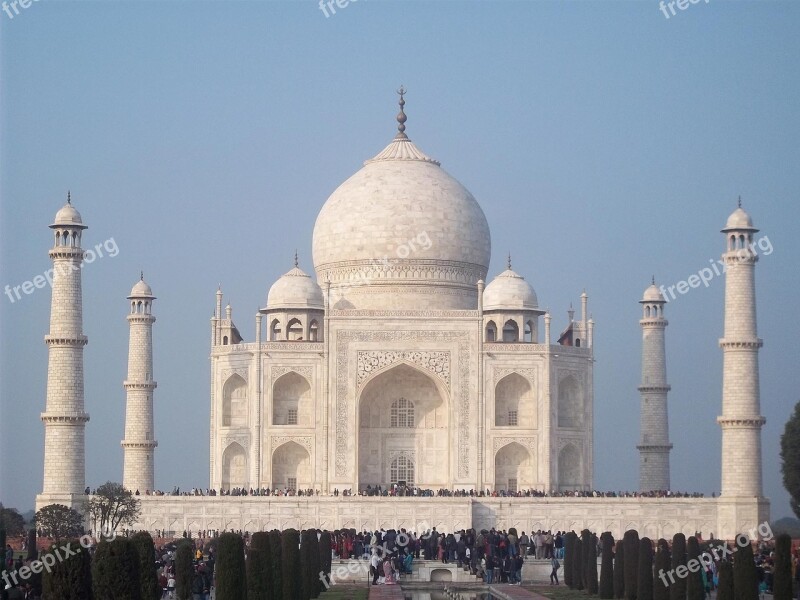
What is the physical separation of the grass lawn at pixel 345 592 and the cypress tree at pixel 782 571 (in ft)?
21.0

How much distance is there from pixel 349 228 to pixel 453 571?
49.2ft

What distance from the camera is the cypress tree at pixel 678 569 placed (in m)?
21.4

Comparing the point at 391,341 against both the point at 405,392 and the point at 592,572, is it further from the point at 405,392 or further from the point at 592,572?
the point at 592,572

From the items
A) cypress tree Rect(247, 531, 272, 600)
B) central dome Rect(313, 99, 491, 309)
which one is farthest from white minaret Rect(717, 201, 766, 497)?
cypress tree Rect(247, 531, 272, 600)

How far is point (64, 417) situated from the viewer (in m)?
35.2

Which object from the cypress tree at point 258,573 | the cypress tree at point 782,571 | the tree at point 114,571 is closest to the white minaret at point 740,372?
the cypress tree at point 782,571

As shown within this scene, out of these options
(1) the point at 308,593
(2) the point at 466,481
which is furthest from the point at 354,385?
(1) the point at 308,593

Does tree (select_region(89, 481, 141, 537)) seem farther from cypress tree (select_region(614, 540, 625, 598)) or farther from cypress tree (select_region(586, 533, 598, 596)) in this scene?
cypress tree (select_region(614, 540, 625, 598))

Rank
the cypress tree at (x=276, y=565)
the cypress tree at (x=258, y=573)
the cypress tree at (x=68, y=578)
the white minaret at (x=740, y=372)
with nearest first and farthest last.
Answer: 1. the cypress tree at (x=68, y=578)
2. the cypress tree at (x=258, y=573)
3. the cypress tree at (x=276, y=565)
4. the white minaret at (x=740, y=372)

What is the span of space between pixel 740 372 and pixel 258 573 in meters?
18.1

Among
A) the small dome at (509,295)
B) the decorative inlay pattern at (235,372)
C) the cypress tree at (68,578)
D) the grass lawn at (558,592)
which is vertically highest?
the small dome at (509,295)

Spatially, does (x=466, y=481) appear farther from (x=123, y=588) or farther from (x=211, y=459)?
(x=123, y=588)

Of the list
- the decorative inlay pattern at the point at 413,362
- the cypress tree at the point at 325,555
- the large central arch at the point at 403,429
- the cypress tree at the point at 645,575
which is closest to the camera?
the cypress tree at the point at 645,575

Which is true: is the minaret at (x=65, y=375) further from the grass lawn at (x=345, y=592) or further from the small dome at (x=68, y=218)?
the grass lawn at (x=345, y=592)
